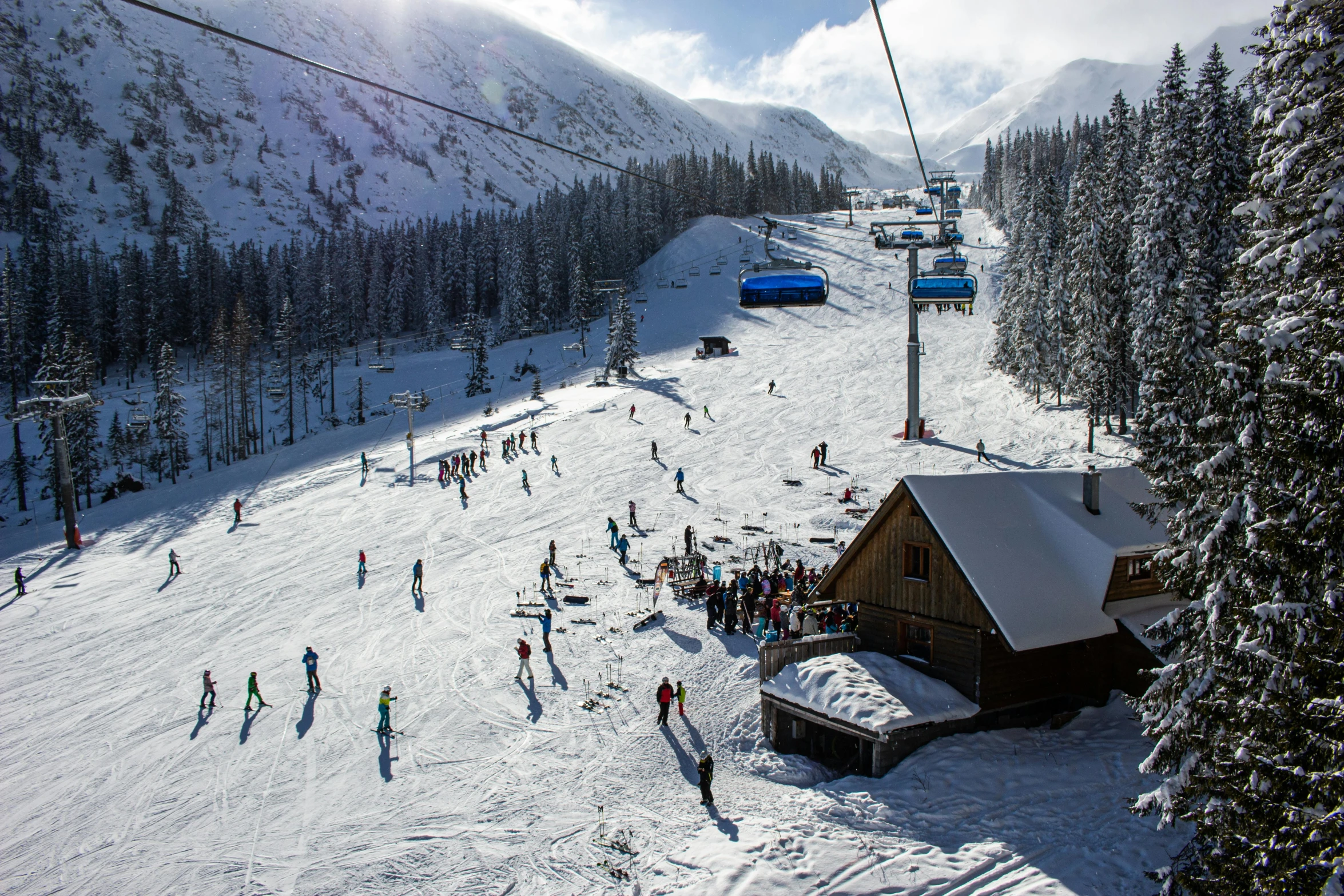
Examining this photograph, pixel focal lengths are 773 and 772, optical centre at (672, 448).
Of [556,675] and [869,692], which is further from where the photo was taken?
[556,675]

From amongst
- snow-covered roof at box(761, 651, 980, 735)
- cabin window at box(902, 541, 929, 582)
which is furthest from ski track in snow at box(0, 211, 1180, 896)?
cabin window at box(902, 541, 929, 582)

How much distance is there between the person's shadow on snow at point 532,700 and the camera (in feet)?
55.5

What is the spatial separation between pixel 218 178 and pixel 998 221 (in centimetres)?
17679

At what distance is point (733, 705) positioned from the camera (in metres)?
17.0

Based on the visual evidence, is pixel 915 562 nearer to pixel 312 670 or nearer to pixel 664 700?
pixel 664 700

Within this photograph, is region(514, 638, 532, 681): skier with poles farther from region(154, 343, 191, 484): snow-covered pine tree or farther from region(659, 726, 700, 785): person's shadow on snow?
region(154, 343, 191, 484): snow-covered pine tree

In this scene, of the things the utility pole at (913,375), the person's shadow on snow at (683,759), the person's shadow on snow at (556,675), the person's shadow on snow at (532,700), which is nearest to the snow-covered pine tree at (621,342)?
the utility pole at (913,375)

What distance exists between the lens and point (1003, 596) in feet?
49.6

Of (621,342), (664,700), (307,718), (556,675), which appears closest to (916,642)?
(664,700)

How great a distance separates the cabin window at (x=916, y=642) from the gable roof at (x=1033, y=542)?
1889 millimetres

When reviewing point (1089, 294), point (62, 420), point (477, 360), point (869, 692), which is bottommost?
point (869, 692)

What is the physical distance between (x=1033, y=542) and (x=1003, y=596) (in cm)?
212

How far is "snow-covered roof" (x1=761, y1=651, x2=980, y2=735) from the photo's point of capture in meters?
14.4

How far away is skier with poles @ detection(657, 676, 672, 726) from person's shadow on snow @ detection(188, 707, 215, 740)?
10.6m
